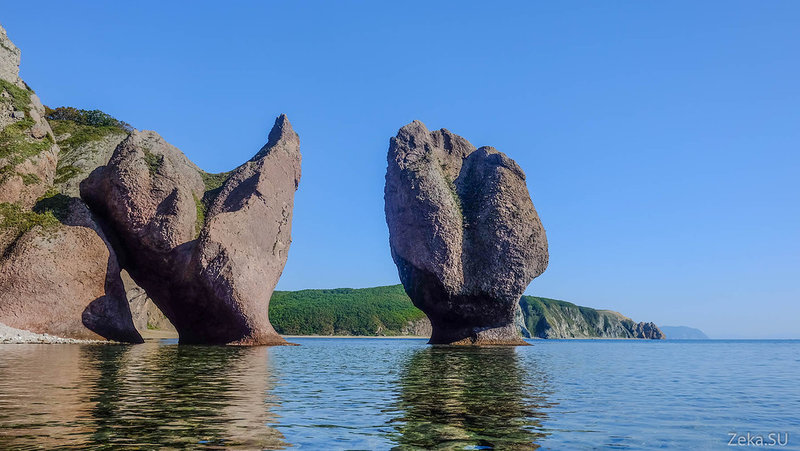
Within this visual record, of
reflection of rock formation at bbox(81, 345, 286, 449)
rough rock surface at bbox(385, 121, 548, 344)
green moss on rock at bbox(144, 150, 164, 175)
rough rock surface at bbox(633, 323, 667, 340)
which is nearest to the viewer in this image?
reflection of rock formation at bbox(81, 345, 286, 449)

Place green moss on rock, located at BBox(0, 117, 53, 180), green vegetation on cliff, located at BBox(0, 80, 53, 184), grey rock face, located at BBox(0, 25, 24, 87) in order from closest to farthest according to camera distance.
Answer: green moss on rock, located at BBox(0, 117, 53, 180) < green vegetation on cliff, located at BBox(0, 80, 53, 184) < grey rock face, located at BBox(0, 25, 24, 87)

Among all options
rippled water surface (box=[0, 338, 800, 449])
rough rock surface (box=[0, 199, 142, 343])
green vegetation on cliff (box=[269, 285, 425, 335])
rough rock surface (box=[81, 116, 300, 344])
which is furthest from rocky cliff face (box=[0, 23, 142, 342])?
green vegetation on cliff (box=[269, 285, 425, 335])

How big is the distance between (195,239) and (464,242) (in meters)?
20.7

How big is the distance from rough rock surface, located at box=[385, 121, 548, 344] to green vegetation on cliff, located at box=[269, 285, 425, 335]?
80479 mm

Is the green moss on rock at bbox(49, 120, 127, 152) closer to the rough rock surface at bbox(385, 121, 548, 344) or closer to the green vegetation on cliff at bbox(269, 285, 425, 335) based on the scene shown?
the rough rock surface at bbox(385, 121, 548, 344)

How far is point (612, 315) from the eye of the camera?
177 meters

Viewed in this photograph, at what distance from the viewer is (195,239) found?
43188 millimetres

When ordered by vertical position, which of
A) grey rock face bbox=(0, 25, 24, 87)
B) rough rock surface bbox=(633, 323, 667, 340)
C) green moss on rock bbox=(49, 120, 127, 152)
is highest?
grey rock face bbox=(0, 25, 24, 87)

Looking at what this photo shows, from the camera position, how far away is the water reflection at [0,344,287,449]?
844cm

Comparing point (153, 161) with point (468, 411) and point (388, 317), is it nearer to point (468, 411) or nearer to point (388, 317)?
point (468, 411)

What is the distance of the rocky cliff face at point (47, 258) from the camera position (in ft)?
119

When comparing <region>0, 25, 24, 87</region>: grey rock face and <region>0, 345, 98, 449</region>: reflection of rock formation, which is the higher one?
<region>0, 25, 24, 87</region>: grey rock face

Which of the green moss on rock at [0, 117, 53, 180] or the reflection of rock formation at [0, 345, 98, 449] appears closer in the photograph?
the reflection of rock formation at [0, 345, 98, 449]

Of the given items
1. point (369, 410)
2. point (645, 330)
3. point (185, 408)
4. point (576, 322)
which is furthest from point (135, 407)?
point (645, 330)
